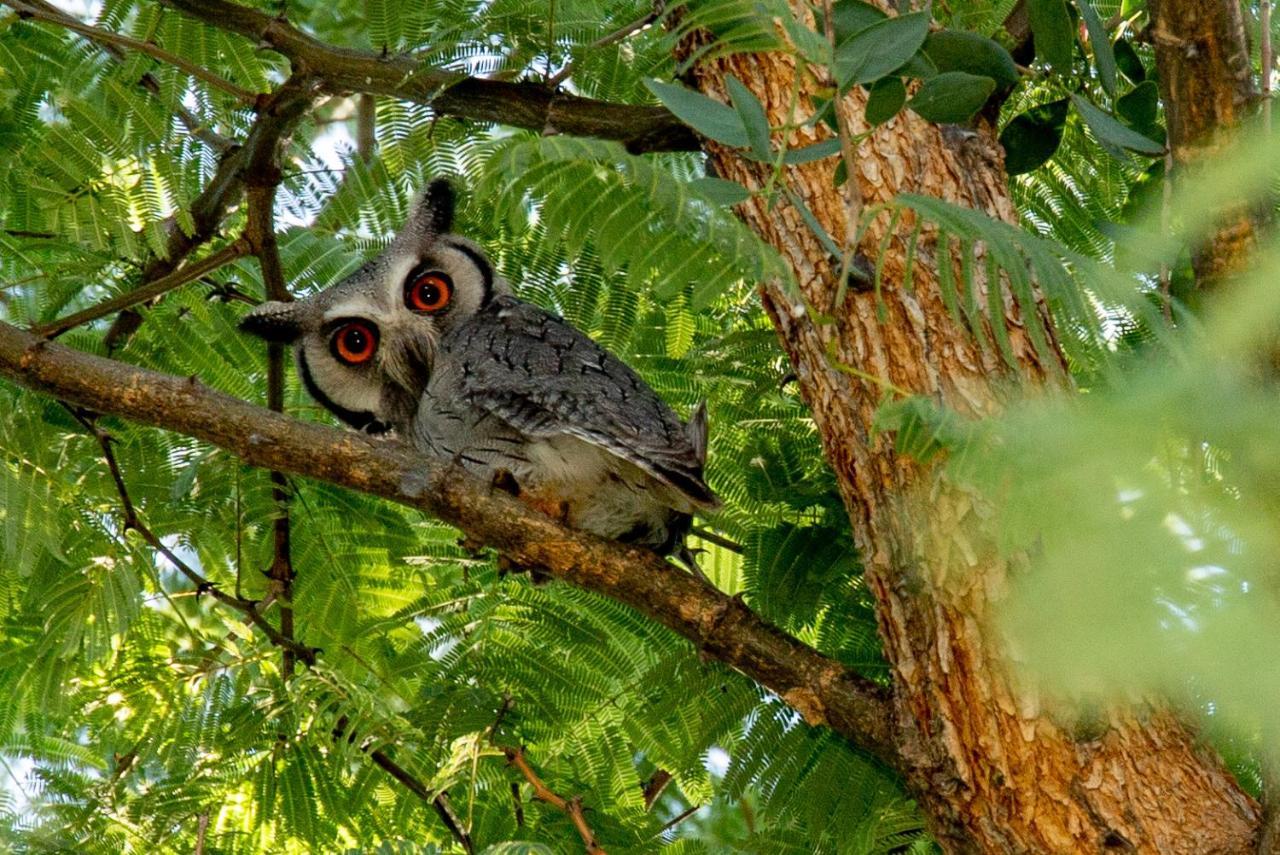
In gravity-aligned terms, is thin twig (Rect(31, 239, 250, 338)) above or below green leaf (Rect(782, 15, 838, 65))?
below

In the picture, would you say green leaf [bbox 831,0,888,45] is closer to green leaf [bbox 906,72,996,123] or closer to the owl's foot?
green leaf [bbox 906,72,996,123]

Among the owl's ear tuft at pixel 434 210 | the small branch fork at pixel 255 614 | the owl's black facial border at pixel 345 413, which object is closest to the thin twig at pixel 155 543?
the small branch fork at pixel 255 614

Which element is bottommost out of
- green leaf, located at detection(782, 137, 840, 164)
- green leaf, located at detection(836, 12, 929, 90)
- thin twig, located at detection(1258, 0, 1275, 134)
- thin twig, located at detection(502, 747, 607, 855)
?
thin twig, located at detection(502, 747, 607, 855)

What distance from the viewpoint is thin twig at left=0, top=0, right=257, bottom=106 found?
216 centimetres

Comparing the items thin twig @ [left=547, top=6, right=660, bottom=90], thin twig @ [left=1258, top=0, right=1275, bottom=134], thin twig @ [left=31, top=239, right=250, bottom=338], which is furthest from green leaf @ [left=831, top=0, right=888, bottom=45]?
thin twig @ [left=31, top=239, right=250, bottom=338]

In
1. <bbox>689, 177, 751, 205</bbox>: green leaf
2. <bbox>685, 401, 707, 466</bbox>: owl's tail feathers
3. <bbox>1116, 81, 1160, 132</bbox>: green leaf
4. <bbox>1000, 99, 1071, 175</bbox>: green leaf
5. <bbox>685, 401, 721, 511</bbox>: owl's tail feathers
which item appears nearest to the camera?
<bbox>689, 177, 751, 205</bbox>: green leaf

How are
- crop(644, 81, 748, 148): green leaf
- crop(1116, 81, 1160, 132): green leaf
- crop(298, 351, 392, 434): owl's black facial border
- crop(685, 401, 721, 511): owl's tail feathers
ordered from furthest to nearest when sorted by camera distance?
crop(298, 351, 392, 434): owl's black facial border < crop(685, 401, 721, 511): owl's tail feathers < crop(1116, 81, 1160, 132): green leaf < crop(644, 81, 748, 148): green leaf

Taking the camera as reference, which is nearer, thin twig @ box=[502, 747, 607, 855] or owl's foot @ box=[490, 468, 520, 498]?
thin twig @ box=[502, 747, 607, 855]

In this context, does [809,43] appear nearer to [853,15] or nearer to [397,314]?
[853,15]

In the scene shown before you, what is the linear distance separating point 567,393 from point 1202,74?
1.16 metres

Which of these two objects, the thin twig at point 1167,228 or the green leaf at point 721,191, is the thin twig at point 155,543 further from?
the thin twig at point 1167,228

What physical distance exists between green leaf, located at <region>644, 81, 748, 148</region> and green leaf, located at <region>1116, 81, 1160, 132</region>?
0.76m

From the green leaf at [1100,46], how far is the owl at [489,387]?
81 centimetres

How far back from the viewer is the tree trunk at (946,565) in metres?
1.48
